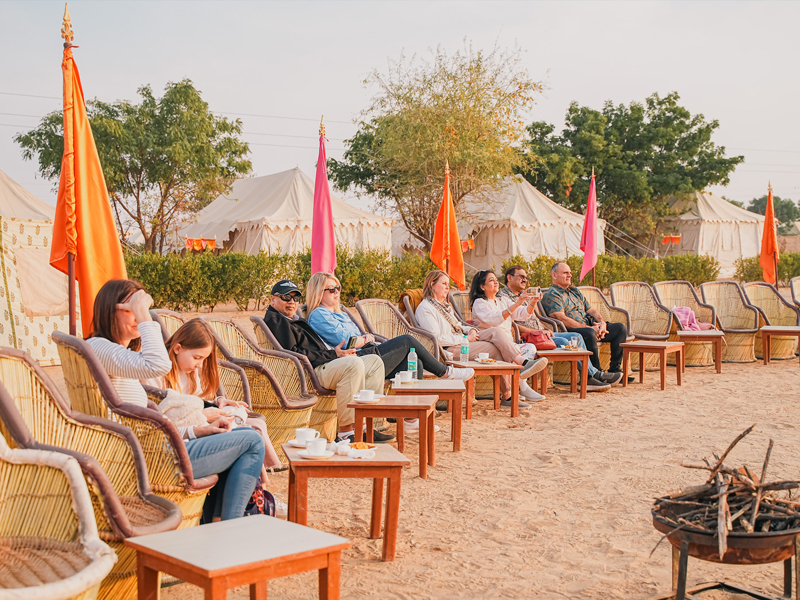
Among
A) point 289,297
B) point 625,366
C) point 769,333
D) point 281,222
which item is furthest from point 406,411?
point 281,222

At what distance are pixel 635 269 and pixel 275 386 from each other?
17.9 m

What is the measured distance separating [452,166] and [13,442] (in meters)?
18.8

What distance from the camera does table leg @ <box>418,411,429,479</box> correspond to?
519 centimetres

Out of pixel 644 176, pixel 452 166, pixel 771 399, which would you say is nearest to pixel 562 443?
pixel 771 399

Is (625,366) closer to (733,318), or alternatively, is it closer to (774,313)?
(733,318)

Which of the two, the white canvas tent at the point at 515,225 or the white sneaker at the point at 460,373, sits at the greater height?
the white canvas tent at the point at 515,225

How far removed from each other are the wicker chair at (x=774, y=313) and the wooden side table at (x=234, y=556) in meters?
10.4

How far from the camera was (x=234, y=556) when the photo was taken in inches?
94.0

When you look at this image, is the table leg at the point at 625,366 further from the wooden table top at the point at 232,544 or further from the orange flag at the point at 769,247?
the wooden table top at the point at 232,544

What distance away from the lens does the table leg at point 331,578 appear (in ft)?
8.41

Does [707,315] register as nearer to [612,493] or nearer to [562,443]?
[562,443]

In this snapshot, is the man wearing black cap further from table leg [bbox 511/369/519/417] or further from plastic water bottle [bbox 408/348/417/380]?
table leg [bbox 511/369/519/417]

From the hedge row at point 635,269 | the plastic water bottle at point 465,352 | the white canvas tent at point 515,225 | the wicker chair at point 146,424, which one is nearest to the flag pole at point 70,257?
the wicker chair at point 146,424

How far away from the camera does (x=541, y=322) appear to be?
947cm
